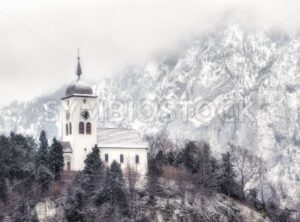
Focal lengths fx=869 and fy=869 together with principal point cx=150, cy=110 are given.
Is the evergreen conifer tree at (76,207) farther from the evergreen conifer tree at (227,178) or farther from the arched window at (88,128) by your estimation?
the evergreen conifer tree at (227,178)

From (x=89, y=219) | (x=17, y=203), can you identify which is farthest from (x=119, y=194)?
(x=17, y=203)

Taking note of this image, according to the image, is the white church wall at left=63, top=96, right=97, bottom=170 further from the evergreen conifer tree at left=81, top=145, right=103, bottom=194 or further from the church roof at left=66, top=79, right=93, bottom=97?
the evergreen conifer tree at left=81, top=145, right=103, bottom=194

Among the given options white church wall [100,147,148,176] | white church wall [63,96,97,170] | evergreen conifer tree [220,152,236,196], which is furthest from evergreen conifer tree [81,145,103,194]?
evergreen conifer tree [220,152,236,196]

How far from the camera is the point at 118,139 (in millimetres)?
131875

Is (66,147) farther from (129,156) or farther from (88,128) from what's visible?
(129,156)

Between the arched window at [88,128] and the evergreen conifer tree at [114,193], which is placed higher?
the arched window at [88,128]

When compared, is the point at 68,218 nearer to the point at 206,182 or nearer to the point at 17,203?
the point at 17,203

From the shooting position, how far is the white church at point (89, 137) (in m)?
129

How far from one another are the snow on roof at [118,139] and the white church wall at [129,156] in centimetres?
61

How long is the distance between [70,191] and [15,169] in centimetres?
843

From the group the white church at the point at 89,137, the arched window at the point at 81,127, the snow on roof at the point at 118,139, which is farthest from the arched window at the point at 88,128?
the snow on roof at the point at 118,139

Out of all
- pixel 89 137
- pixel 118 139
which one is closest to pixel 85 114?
pixel 89 137

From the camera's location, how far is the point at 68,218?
116062 millimetres

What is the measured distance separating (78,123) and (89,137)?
2794 millimetres
